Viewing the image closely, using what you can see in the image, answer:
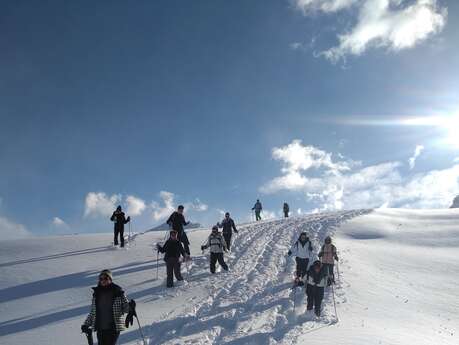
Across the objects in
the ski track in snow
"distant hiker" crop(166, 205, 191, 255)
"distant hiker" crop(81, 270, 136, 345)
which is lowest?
the ski track in snow

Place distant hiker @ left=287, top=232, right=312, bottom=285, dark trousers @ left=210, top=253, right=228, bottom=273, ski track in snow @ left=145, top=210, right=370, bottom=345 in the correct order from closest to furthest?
ski track in snow @ left=145, top=210, right=370, bottom=345 < distant hiker @ left=287, top=232, right=312, bottom=285 < dark trousers @ left=210, top=253, right=228, bottom=273

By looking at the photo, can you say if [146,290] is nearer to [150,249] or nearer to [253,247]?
[150,249]

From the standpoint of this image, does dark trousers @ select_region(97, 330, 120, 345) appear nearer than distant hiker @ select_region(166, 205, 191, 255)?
Yes

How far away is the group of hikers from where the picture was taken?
7605 millimetres

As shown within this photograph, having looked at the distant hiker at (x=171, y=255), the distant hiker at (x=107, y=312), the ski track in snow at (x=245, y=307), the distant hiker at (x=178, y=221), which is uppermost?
the distant hiker at (x=178, y=221)

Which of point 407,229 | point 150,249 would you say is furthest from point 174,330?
point 407,229

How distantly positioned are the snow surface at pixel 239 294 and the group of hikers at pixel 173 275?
0.64 m

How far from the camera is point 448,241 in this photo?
25969mm

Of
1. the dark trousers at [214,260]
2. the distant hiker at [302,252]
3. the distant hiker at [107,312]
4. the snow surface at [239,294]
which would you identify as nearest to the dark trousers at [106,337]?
the distant hiker at [107,312]

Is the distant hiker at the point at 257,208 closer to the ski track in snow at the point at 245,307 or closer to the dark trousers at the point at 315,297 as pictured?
the ski track in snow at the point at 245,307

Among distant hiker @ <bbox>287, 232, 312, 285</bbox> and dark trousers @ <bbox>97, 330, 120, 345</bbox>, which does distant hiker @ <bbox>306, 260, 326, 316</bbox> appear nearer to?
distant hiker @ <bbox>287, 232, 312, 285</bbox>

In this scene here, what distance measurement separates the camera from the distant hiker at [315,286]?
39.3ft

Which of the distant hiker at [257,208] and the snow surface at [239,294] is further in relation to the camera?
the distant hiker at [257,208]

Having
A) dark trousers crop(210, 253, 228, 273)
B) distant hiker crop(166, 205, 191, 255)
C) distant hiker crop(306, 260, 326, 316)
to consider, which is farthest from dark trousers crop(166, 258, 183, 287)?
distant hiker crop(306, 260, 326, 316)
